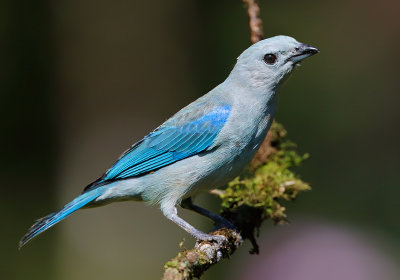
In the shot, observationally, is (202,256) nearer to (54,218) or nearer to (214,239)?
(214,239)

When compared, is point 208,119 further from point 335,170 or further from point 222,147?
point 335,170

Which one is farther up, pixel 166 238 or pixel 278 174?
pixel 278 174

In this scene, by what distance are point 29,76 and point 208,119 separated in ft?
18.9

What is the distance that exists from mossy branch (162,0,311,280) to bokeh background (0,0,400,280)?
2367mm

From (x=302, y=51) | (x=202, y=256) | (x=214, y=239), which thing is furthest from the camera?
(x=302, y=51)

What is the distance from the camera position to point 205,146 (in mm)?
3797

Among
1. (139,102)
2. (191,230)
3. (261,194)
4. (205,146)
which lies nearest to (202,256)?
(191,230)

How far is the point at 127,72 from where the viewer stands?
30.5 feet

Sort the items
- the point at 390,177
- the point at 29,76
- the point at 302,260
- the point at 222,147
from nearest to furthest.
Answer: the point at 222,147
the point at 302,260
the point at 390,177
the point at 29,76

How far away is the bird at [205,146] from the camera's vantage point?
375 cm

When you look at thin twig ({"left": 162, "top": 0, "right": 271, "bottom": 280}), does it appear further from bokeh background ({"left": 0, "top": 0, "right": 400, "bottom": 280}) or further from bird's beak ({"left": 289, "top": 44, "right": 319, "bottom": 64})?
bokeh background ({"left": 0, "top": 0, "right": 400, "bottom": 280})

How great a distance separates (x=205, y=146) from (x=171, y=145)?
0.32 meters

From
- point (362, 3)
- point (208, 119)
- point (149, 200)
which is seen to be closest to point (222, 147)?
point (208, 119)

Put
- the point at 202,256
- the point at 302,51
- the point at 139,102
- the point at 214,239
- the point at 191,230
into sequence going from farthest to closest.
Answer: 1. the point at 139,102
2. the point at 302,51
3. the point at 191,230
4. the point at 214,239
5. the point at 202,256
